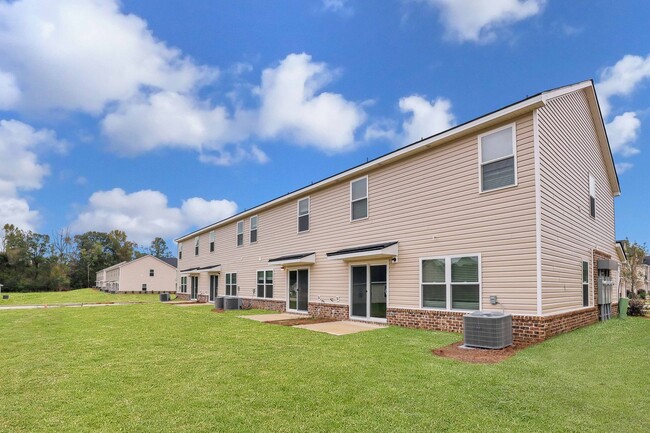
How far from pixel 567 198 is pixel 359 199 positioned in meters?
6.13

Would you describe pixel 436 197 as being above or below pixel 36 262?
above

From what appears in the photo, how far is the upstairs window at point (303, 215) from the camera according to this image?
1654 centimetres

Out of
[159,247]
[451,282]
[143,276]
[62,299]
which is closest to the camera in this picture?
[451,282]

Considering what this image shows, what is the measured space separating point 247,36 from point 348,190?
23.4 feet

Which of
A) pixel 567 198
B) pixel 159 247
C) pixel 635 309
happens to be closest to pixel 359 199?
pixel 567 198

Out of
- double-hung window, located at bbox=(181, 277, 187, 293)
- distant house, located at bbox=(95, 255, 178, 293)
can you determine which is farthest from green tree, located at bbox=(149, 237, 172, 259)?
double-hung window, located at bbox=(181, 277, 187, 293)

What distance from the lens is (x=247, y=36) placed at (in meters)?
15.1

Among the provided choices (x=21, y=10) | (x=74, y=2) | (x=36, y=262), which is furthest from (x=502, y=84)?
(x=36, y=262)

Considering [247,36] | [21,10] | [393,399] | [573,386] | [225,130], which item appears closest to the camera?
[393,399]

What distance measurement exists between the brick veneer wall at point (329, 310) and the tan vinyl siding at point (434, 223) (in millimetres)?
318

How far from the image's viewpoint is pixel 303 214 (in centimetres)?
1681

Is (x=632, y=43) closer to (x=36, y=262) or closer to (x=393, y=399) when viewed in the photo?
(x=393, y=399)

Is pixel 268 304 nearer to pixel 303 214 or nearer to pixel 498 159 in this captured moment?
pixel 303 214

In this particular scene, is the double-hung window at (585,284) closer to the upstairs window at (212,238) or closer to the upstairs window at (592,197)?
the upstairs window at (592,197)
